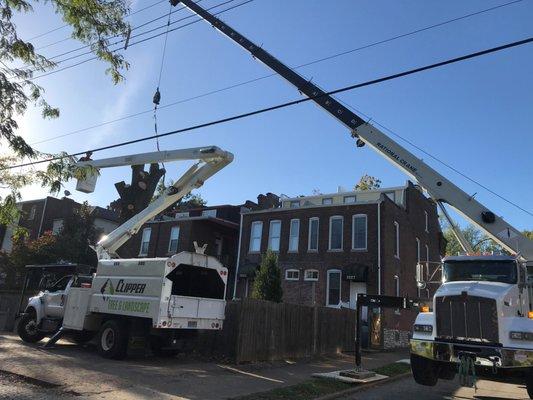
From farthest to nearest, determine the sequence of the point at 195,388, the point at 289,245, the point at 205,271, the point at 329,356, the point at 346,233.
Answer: the point at 289,245 < the point at 346,233 < the point at 329,356 < the point at 205,271 < the point at 195,388

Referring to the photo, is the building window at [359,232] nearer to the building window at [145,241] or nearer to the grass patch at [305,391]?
the building window at [145,241]

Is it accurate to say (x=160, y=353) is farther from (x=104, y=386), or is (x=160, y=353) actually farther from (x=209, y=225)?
(x=209, y=225)

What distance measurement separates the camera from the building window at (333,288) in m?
28.5

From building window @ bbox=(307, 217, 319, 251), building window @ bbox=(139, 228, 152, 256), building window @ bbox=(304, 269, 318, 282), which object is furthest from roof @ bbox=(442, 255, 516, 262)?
building window @ bbox=(139, 228, 152, 256)

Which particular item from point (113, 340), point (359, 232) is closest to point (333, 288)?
point (359, 232)

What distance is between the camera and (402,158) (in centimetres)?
1609

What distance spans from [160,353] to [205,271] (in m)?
2.95

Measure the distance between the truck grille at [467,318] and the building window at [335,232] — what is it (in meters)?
19.8

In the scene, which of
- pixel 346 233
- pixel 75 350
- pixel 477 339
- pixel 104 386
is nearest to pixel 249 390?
pixel 104 386

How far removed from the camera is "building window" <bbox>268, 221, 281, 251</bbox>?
105 ft

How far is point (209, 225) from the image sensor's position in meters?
36.7

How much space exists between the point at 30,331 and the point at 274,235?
718 inches

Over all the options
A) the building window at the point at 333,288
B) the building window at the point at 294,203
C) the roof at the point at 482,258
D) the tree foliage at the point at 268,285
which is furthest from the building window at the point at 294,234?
the roof at the point at 482,258

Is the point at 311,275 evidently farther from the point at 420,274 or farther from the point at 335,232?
the point at 420,274
